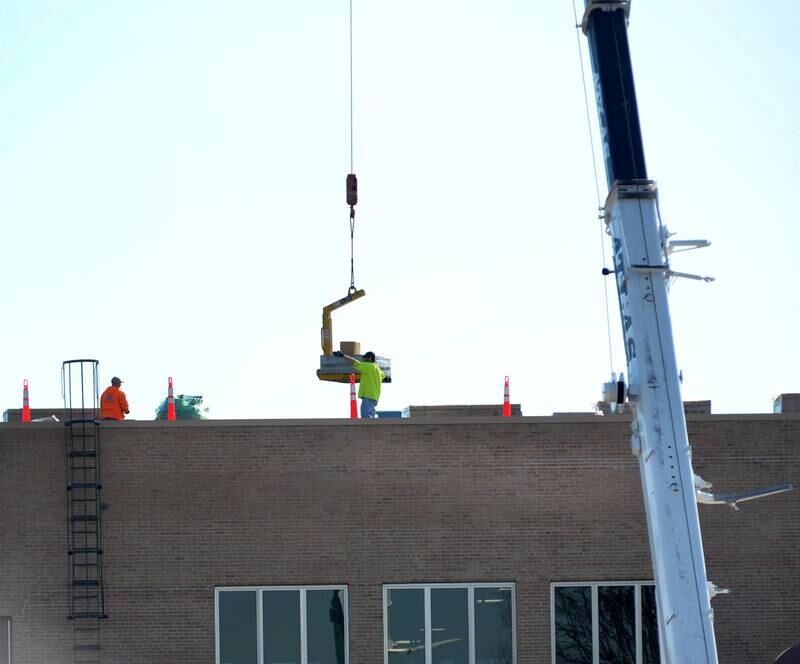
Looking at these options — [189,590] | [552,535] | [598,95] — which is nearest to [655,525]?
[598,95]

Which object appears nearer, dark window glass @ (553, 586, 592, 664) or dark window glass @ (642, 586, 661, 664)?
dark window glass @ (553, 586, 592, 664)

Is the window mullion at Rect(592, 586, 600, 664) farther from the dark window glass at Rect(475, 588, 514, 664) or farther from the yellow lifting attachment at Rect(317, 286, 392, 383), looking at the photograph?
the yellow lifting attachment at Rect(317, 286, 392, 383)

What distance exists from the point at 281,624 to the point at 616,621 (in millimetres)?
5791

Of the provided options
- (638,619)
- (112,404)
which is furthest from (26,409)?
(638,619)

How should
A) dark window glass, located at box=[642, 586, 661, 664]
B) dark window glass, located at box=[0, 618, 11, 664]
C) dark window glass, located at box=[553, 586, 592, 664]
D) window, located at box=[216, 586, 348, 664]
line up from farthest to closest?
dark window glass, located at box=[642, 586, 661, 664]
dark window glass, located at box=[553, 586, 592, 664]
window, located at box=[216, 586, 348, 664]
dark window glass, located at box=[0, 618, 11, 664]

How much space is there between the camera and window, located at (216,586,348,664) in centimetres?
2406

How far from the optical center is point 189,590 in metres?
24.0

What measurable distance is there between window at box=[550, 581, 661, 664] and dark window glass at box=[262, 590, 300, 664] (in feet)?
14.5

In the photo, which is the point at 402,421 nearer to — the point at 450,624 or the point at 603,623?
the point at 450,624

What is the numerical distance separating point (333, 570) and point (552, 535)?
3819mm

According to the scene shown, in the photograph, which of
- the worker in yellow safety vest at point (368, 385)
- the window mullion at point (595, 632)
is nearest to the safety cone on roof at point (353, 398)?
the worker in yellow safety vest at point (368, 385)

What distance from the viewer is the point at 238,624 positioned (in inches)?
948

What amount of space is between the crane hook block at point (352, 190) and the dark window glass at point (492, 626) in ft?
23.8

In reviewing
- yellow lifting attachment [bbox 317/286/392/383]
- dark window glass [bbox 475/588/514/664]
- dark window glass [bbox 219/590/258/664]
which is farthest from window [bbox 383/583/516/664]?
yellow lifting attachment [bbox 317/286/392/383]
